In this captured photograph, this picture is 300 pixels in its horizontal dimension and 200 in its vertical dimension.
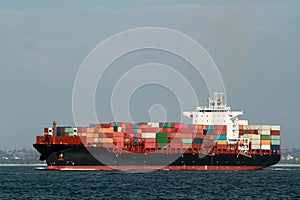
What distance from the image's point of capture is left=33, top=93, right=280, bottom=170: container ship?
10850 centimetres

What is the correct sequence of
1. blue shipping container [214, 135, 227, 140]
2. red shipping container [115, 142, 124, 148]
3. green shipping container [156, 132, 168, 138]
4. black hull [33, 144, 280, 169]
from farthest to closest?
blue shipping container [214, 135, 227, 140], green shipping container [156, 132, 168, 138], black hull [33, 144, 280, 169], red shipping container [115, 142, 124, 148]

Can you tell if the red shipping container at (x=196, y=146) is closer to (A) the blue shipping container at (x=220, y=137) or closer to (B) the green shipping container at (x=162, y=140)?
(A) the blue shipping container at (x=220, y=137)

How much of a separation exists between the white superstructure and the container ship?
0.99 ft

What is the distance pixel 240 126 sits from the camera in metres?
121

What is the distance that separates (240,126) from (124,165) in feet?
67.6

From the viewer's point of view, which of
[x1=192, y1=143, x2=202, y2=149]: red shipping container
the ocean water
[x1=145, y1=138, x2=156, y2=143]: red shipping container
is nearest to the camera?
the ocean water

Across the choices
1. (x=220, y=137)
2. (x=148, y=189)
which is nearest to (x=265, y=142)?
(x=220, y=137)

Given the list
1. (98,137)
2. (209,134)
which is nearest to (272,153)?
(209,134)

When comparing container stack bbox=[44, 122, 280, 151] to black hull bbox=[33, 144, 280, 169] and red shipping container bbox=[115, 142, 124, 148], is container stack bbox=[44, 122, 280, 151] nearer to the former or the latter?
red shipping container bbox=[115, 142, 124, 148]

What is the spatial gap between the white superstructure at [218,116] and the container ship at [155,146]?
30cm

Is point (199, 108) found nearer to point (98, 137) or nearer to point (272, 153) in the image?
point (272, 153)

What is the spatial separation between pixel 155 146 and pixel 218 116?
16907 mm

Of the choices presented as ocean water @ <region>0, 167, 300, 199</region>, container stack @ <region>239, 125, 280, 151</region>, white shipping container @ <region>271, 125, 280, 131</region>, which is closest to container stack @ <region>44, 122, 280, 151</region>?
container stack @ <region>239, 125, 280, 151</region>

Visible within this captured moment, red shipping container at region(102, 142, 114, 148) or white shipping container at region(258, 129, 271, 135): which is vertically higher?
white shipping container at region(258, 129, 271, 135)
